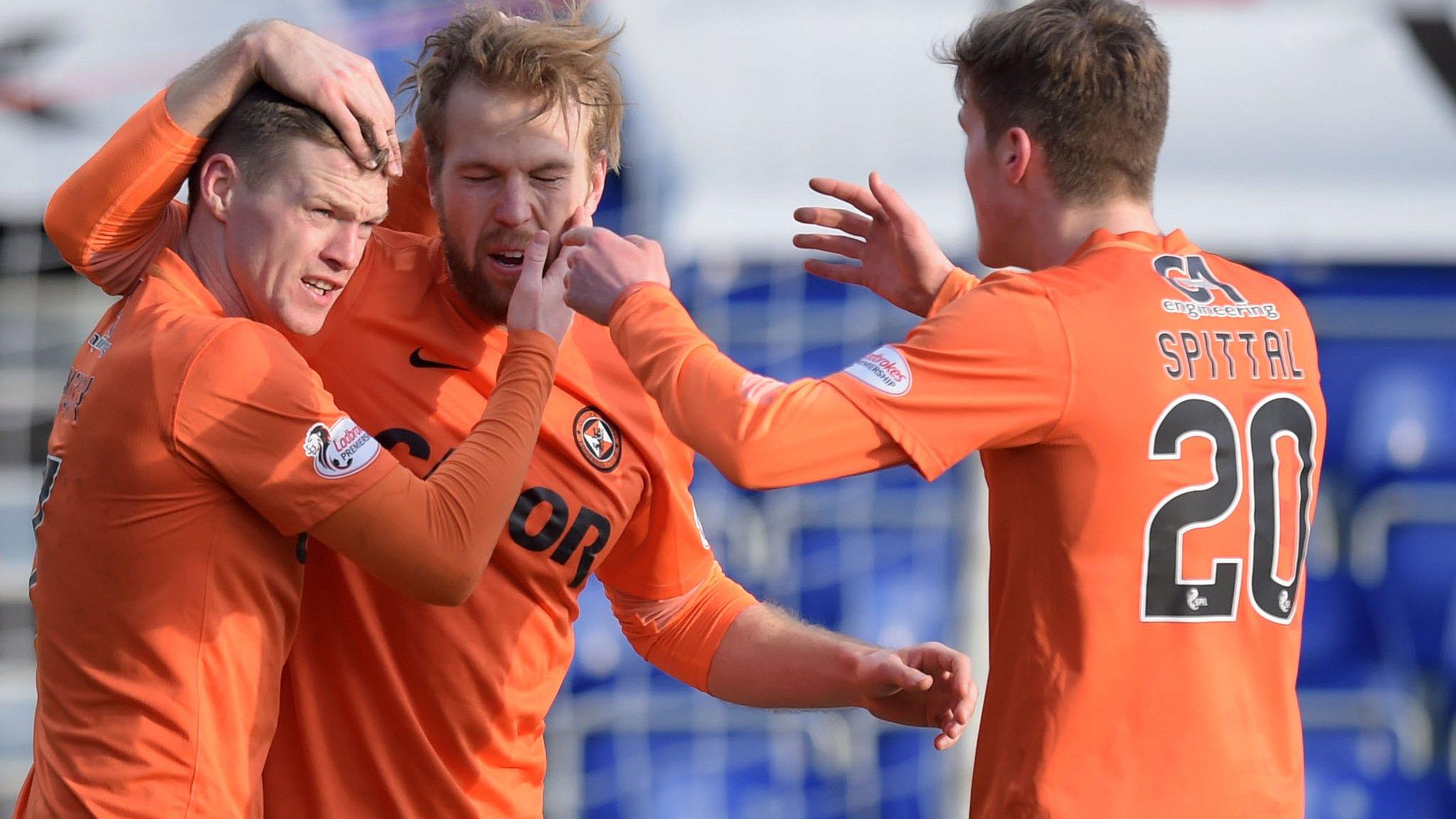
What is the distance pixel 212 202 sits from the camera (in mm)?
2293

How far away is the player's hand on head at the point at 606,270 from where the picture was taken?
2.44 m

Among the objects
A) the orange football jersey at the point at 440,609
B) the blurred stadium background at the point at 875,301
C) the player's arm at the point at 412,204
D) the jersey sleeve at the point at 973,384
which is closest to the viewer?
the jersey sleeve at the point at 973,384

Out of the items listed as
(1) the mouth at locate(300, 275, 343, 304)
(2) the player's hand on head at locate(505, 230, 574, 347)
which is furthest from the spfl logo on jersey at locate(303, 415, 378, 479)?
(2) the player's hand on head at locate(505, 230, 574, 347)

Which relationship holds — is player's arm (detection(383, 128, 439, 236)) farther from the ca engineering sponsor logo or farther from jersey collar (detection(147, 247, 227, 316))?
the ca engineering sponsor logo

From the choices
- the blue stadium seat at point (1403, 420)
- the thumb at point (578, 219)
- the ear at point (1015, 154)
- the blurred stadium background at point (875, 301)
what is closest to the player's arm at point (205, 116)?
the thumb at point (578, 219)

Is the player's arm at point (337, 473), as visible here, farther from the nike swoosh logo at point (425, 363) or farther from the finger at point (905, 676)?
the finger at point (905, 676)

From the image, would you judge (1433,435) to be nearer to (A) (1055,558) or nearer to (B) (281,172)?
(A) (1055,558)

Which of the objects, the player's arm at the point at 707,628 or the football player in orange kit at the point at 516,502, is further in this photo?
the player's arm at the point at 707,628

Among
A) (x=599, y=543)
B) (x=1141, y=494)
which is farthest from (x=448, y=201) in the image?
(x=1141, y=494)

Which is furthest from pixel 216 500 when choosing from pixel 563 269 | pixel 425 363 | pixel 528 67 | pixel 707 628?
pixel 707 628

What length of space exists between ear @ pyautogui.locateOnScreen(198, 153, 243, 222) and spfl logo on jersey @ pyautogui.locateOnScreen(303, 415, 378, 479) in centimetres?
38

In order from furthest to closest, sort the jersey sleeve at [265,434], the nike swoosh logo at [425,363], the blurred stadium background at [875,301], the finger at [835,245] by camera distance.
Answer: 1. the blurred stadium background at [875,301]
2. the finger at [835,245]
3. the nike swoosh logo at [425,363]
4. the jersey sleeve at [265,434]

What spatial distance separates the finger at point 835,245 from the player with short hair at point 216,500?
788mm

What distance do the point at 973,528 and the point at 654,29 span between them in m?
2.17
